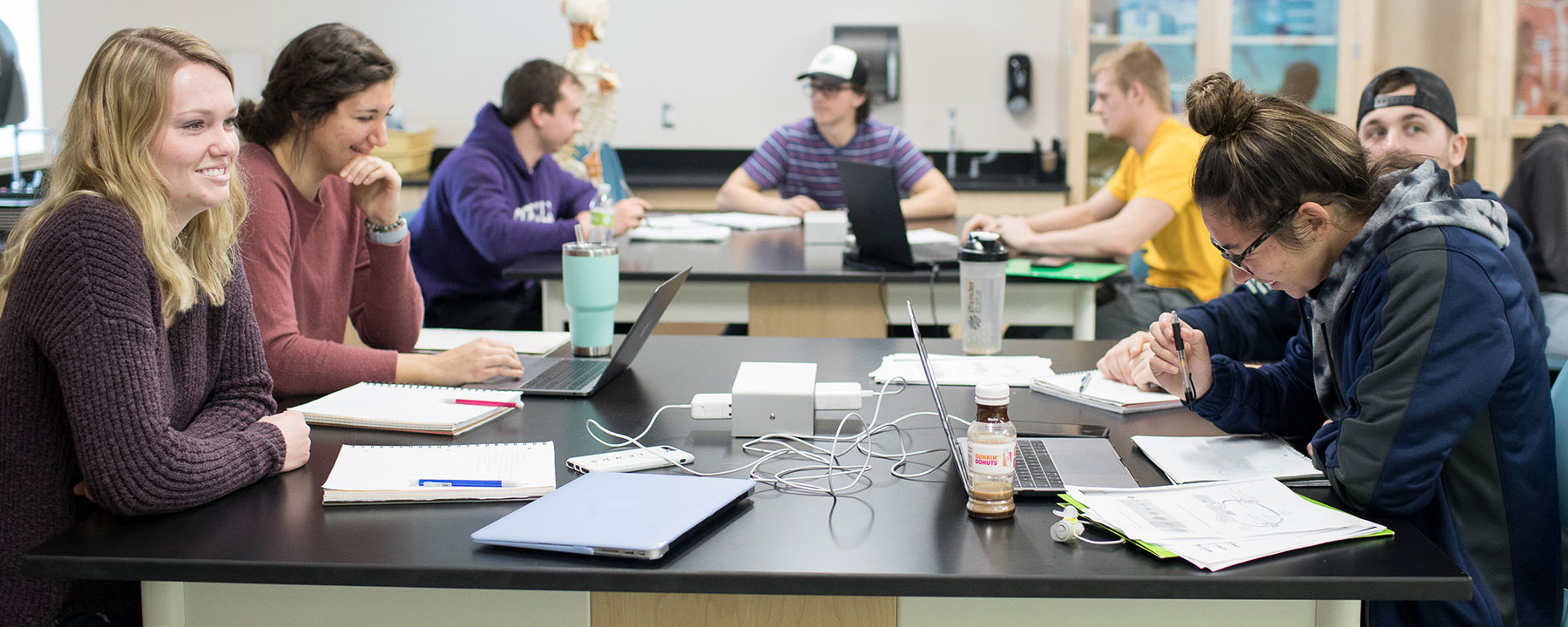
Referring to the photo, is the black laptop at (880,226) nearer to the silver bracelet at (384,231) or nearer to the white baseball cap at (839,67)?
the white baseball cap at (839,67)

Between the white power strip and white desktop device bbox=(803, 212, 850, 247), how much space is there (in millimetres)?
1767

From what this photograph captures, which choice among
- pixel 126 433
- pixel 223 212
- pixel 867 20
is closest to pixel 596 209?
pixel 223 212

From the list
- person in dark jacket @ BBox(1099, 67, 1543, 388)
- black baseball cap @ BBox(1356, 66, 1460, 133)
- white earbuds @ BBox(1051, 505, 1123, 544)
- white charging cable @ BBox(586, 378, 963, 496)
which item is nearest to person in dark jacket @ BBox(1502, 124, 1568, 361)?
person in dark jacket @ BBox(1099, 67, 1543, 388)

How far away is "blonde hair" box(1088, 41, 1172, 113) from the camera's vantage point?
322 centimetres

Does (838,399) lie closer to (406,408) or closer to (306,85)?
(406,408)

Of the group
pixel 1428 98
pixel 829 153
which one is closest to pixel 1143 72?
pixel 1428 98

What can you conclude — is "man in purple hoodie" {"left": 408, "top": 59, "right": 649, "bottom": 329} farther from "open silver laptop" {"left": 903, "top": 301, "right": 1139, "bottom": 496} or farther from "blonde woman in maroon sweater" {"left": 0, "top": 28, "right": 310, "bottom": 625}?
"open silver laptop" {"left": 903, "top": 301, "right": 1139, "bottom": 496}

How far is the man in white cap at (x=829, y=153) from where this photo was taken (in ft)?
13.4

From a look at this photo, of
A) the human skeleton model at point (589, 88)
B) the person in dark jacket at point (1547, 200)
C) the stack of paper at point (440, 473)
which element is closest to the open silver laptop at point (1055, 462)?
the stack of paper at point (440, 473)

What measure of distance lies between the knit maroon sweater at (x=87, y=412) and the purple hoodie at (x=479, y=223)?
5.80 feet

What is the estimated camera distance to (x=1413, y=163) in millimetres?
1318

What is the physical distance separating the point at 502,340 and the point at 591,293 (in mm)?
235

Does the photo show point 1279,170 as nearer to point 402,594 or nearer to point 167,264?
point 402,594

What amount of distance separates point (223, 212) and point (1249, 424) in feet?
4.24
